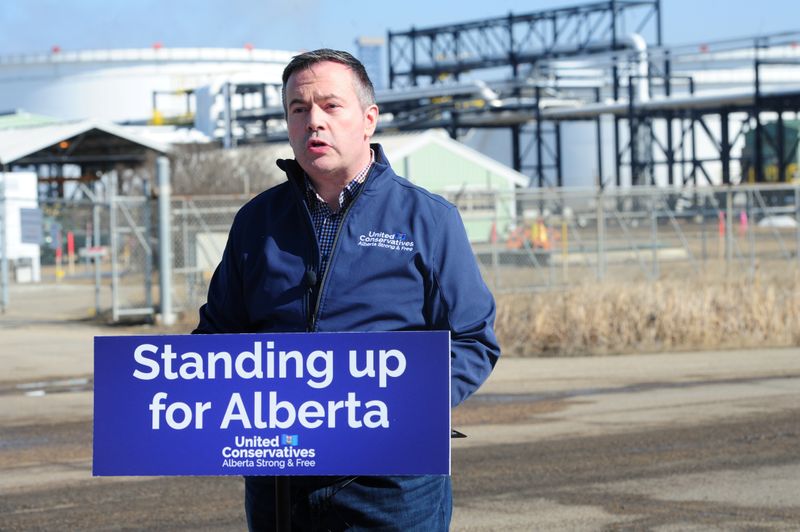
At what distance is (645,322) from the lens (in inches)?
630

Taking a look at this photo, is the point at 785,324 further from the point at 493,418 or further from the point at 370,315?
the point at 370,315

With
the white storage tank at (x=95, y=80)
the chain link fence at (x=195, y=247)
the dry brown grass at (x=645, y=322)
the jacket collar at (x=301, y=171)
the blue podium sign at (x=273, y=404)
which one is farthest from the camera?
the white storage tank at (x=95, y=80)

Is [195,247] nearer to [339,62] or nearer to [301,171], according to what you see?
[301,171]

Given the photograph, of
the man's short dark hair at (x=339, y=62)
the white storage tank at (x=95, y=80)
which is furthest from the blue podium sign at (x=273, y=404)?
the white storage tank at (x=95, y=80)

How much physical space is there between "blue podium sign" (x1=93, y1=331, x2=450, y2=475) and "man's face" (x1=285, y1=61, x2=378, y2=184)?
47 cm

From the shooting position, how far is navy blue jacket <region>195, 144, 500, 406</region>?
10.7 ft

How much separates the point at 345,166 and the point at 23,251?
29037mm

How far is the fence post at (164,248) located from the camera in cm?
1967

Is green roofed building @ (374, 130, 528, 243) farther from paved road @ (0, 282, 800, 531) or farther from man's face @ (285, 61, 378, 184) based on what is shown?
man's face @ (285, 61, 378, 184)

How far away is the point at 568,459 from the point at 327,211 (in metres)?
5.80

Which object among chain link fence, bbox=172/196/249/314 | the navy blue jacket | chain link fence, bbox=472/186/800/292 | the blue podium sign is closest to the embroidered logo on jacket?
the navy blue jacket

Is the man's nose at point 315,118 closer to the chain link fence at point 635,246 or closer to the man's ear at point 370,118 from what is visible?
the man's ear at point 370,118

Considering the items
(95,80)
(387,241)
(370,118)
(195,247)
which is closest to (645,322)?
(195,247)

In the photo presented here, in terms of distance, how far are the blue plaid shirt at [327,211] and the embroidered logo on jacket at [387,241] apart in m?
0.09
